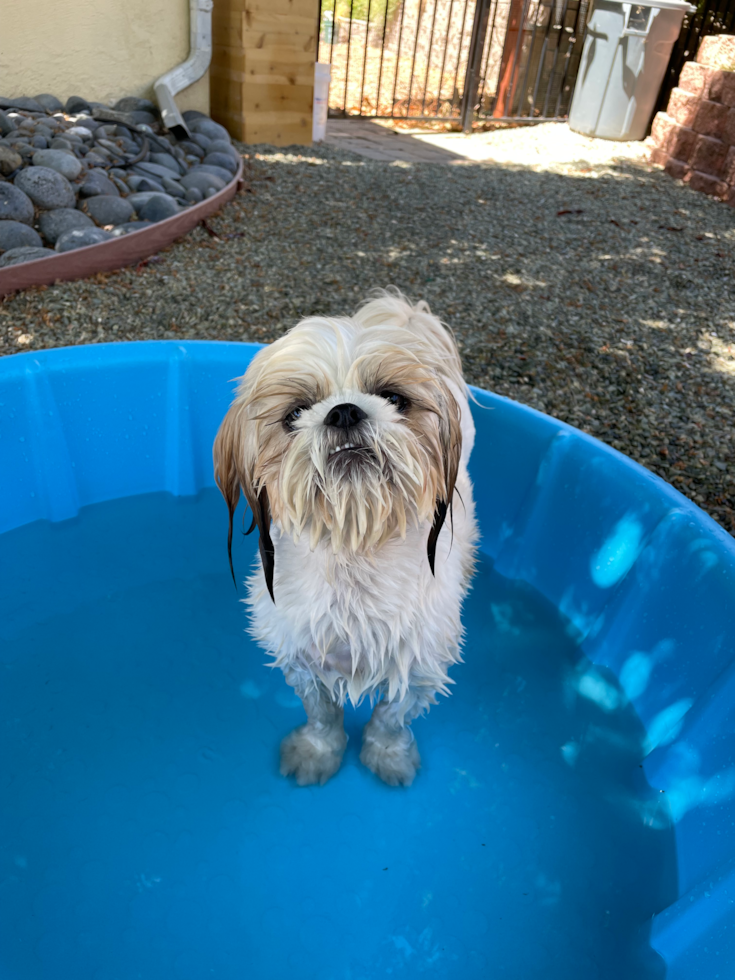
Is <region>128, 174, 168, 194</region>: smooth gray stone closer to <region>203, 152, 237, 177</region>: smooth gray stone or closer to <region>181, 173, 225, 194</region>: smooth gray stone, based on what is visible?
<region>181, 173, 225, 194</region>: smooth gray stone

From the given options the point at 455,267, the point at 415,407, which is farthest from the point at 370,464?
the point at 455,267

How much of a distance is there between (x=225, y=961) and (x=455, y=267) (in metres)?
5.06

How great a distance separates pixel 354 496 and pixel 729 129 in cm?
787

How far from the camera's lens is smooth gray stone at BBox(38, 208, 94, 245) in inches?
207

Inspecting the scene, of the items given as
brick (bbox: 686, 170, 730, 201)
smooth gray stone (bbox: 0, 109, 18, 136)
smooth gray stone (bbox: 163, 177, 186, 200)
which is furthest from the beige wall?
brick (bbox: 686, 170, 730, 201)

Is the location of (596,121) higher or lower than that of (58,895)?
higher

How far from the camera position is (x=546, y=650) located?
3223 millimetres

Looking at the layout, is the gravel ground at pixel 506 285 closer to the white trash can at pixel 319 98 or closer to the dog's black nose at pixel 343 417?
the white trash can at pixel 319 98

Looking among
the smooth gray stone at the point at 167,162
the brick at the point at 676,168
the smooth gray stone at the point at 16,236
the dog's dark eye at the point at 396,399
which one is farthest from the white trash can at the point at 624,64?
the dog's dark eye at the point at 396,399

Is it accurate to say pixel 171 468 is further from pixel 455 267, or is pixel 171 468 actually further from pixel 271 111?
pixel 271 111

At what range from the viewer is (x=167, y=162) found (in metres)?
6.64

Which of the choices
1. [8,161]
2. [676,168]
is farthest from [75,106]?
[676,168]

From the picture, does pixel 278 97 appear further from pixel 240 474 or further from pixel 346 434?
pixel 346 434

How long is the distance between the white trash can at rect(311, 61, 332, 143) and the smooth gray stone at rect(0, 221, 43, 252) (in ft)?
14.7
